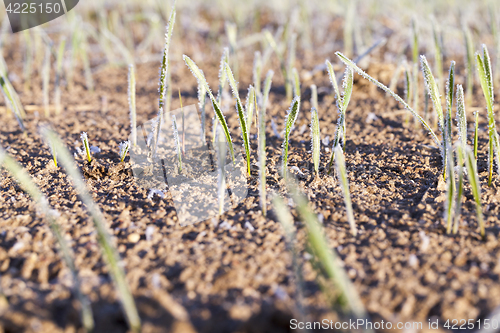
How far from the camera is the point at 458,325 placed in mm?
493

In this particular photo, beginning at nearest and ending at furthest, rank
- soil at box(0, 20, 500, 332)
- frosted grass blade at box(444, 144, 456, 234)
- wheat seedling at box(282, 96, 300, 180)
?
soil at box(0, 20, 500, 332) → frosted grass blade at box(444, 144, 456, 234) → wheat seedling at box(282, 96, 300, 180)

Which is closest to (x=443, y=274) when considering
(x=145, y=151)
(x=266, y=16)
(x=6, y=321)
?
(x=6, y=321)

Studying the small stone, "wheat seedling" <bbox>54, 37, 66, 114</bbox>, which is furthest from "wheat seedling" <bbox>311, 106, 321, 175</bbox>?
"wheat seedling" <bbox>54, 37, 66, 114</bbox>

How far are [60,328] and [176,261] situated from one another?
7.6 inches

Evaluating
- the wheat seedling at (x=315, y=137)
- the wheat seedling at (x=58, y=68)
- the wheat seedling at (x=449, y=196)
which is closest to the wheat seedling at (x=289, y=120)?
the wheat seedling at (x=315, y=137)

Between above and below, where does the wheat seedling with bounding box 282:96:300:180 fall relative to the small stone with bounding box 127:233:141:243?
above

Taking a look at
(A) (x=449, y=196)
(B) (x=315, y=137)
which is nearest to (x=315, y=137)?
(B) (x=315, y=137)

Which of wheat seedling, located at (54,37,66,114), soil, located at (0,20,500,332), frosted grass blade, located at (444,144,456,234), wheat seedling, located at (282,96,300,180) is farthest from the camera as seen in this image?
wheat seedling, located at (54,37,66,114)

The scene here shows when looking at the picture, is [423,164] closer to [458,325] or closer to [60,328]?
[458,325]

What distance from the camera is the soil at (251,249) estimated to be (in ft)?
1.65

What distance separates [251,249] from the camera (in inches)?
25.0

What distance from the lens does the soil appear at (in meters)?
0.50

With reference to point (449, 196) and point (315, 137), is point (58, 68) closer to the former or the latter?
point (315, 137)

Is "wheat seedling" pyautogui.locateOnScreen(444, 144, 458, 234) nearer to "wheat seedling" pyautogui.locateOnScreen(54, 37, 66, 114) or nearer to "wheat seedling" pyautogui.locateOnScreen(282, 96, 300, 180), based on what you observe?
"wheat seedling" pyautogui.locateOnScreen(282, 96, 300, 180)
